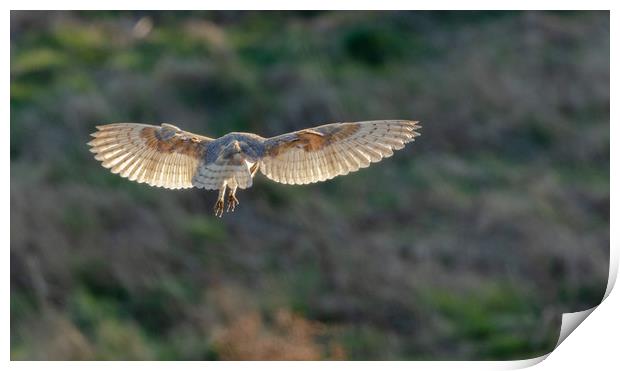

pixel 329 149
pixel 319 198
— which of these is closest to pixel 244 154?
pixel 329 149

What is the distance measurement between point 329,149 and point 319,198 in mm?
7065

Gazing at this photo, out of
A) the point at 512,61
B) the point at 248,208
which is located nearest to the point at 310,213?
the point at 248,208

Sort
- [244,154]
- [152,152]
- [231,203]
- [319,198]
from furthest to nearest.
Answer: [319,198] < [152,152] < [244,154] < [231,203]

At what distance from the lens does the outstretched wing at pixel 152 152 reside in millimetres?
4934

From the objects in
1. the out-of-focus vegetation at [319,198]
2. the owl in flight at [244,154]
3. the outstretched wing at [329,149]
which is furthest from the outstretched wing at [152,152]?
the out-of-focus vegetation at [319,198]

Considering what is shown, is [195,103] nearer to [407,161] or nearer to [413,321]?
[407,161]

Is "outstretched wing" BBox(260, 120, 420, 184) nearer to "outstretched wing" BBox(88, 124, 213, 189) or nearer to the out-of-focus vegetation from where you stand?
"outstretched wing" BBox(88, 124, 213, 189)

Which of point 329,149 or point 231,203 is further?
point 329,149

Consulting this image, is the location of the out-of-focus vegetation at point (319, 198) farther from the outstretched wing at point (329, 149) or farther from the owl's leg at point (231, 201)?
the owl's leg at point (231, 201)

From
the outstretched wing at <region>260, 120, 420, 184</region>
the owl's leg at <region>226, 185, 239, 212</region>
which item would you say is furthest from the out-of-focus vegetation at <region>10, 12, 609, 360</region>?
the owl's leg at <region>226, 185, 239, 212</region>

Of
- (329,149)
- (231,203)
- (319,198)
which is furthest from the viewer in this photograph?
(319,198)

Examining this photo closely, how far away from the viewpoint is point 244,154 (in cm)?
461

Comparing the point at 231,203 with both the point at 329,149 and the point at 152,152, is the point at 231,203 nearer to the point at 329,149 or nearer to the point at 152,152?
the point at 329,149

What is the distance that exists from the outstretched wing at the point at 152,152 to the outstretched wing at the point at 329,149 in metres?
0.37
